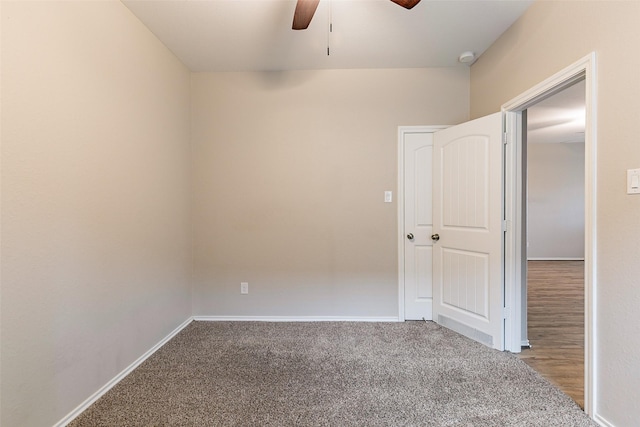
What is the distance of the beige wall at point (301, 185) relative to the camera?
2.70 metres

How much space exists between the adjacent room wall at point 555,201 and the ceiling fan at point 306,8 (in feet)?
20.5

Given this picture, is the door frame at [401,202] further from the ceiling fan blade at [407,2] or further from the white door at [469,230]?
the ceiling fan blade at [407,2]

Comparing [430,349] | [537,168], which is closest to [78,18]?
[430,349]

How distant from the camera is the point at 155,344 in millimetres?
2174

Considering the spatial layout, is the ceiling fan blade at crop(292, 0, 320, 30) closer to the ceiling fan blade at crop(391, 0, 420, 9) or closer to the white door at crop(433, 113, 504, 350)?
the ceiling fan blade at crop(391, 0, 420, 9)

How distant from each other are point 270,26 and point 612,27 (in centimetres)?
209

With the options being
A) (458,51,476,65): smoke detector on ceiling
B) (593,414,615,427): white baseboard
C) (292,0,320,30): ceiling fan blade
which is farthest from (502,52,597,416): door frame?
(292,0,320,30): ceiling fan blade

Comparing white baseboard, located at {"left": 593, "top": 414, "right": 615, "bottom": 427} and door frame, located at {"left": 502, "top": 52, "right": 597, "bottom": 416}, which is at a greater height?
door frame, located at {"left": 502, "top": 52, "right": 597, "bottom": 416}

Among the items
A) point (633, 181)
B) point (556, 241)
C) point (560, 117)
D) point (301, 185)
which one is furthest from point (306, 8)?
point (556, 241)

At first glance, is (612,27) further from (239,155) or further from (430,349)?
(239,155)

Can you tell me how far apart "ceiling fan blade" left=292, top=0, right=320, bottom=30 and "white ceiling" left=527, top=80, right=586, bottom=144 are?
8.86ft

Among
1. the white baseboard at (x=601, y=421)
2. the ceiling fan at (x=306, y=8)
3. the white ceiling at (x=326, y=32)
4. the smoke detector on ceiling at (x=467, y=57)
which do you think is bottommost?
the white baseboard at (x=601, y=421)

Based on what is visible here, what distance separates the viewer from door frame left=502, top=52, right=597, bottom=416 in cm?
143

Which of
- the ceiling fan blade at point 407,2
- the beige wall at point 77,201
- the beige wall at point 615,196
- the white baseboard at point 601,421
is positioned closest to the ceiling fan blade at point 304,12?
the ceiling fan blade at point 407,2
